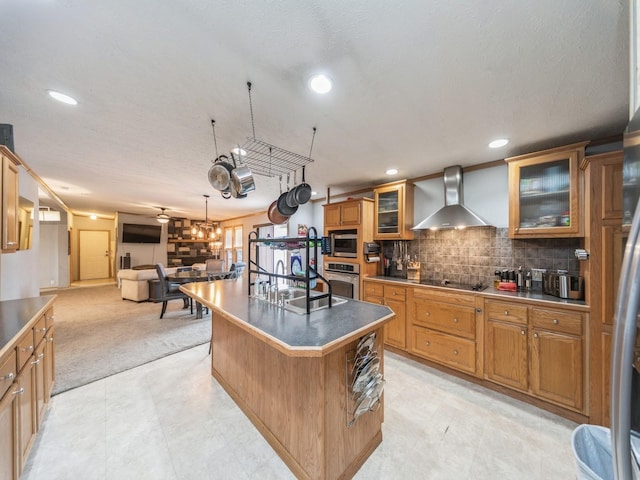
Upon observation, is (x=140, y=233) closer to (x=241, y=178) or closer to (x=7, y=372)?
(x=241, y=178)

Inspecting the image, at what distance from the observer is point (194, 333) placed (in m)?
3.75

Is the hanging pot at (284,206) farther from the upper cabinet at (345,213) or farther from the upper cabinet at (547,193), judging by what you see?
the upper cabinet at (547,193)

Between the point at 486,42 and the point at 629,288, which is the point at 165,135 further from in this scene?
the point at 629,288

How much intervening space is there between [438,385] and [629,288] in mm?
2495

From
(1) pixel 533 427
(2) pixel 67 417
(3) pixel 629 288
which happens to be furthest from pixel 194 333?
(3) pixel 629 288

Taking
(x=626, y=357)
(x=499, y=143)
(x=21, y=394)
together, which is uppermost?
(x=499, y=143)

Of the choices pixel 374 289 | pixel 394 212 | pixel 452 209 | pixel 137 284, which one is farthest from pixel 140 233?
pixel 452 209

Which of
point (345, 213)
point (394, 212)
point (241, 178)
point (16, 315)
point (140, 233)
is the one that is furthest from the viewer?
point (140, 233)

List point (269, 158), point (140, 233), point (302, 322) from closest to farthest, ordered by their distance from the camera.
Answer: point (302, 322) < point (269, 158) < point (140, 233)

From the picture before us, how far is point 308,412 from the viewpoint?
1413mm

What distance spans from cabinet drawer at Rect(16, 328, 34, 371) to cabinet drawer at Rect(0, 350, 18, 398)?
0.06 m

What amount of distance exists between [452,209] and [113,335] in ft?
16.9

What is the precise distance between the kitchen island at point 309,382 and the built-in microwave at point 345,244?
5.55 feet

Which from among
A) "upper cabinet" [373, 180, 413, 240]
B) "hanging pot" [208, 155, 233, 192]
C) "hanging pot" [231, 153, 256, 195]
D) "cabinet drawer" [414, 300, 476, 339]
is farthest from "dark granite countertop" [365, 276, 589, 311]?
"hanging pot" [208, 155, 233, 192]
